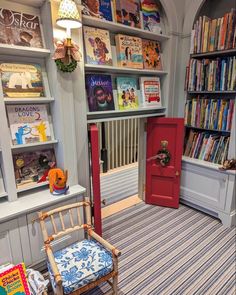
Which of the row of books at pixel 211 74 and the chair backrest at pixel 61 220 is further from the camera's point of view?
the row of books at pixel 211 74

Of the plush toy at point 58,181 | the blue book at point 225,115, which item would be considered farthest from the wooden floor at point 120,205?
the blue book at point 225,115

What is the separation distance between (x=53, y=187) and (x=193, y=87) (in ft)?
6.48

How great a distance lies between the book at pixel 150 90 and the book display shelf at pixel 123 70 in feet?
0.12

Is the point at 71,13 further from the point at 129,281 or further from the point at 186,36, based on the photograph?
the point at 129,281

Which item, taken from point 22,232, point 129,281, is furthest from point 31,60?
point 129,281

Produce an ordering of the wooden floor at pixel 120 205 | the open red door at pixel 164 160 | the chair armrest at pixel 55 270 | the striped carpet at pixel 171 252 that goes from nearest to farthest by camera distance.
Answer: the chair armrest at pixel 55 270 < the striped carpet at pixel 171 252 < the open red door at pixel 164 160 < the wooden floor at pixel 120 205

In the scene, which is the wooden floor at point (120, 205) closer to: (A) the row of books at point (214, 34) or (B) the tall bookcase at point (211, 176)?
(B) the tall bookcase at point (211, 176)

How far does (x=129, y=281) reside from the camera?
1.77m

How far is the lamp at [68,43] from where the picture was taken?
4.82 feet

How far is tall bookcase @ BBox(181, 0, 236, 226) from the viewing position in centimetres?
235

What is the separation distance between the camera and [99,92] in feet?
6.86

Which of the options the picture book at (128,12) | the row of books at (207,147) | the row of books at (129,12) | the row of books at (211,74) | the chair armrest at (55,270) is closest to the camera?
the chair armrest at (55,270)

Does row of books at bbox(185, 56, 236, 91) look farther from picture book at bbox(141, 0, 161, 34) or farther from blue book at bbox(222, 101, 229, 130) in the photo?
picture book at bbox(141, 0, 161, 34)

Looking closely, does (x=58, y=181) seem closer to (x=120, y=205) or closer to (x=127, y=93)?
(x=127, y=93)
